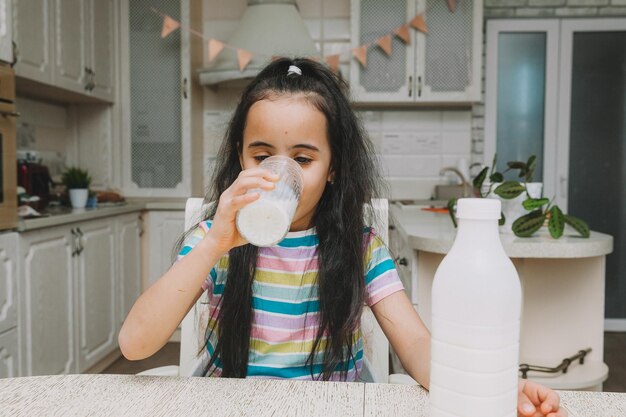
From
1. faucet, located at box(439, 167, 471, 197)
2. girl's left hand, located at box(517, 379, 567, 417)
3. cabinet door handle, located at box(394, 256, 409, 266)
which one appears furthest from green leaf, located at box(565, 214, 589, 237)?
faucet, located at box(439, 167, 471, 197)

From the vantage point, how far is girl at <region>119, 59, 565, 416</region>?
87cm

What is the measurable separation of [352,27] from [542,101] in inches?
50.4

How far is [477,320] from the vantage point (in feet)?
1.53

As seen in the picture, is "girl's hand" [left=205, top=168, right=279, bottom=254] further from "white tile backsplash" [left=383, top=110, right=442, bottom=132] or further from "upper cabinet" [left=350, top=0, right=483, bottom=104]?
"white tile backsplash" [left=383, top=110, right=442, bottom=132]

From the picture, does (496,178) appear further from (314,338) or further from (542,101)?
(542,101)

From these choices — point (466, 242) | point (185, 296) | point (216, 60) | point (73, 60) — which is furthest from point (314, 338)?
point (216, 60)

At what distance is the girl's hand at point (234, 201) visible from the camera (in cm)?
58

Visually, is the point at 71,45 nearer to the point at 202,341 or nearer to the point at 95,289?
the point at 95,289

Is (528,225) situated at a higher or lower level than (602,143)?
lower

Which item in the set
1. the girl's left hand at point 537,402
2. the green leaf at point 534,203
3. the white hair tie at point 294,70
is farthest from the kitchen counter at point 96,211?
the girl's left hand at point 537,402

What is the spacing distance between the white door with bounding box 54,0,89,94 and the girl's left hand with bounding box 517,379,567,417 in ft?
8.45

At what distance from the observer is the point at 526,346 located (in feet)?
5.80

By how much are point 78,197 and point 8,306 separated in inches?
35.0

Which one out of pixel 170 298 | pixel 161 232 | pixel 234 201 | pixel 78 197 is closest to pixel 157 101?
pixel 161 232
